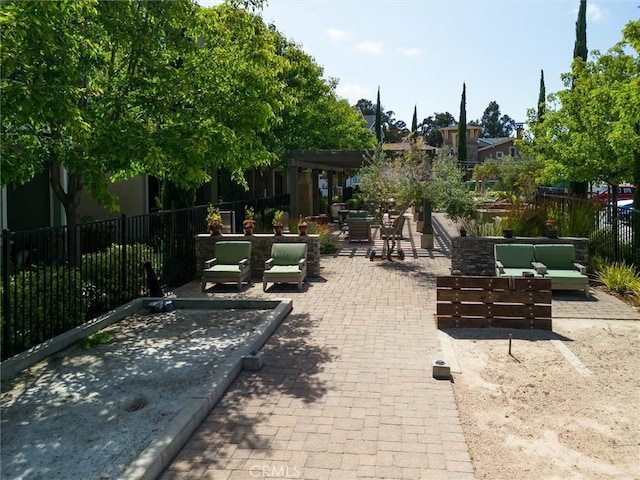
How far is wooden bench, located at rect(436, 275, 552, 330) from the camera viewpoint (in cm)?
832

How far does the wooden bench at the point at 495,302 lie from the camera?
8320mm

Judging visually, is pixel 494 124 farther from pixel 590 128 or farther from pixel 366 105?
pixel 590 128

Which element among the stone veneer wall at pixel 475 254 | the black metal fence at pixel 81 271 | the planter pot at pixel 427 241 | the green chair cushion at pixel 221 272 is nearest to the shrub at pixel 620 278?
the stone veneer wall at pixel 475 254

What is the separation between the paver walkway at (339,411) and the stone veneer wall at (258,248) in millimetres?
3685

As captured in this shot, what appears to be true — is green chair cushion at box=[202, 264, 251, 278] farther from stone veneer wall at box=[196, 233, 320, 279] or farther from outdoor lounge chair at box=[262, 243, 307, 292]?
stone veneer wall at box=[196, 233, 320, 279]

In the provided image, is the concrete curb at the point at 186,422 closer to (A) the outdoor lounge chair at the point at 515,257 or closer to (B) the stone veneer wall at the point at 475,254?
(A) the outdoor lounge chair at the point at 515,257

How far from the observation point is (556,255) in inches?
462

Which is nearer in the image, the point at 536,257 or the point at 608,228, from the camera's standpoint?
the point at 536,257

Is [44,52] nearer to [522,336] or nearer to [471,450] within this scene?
[471,450]

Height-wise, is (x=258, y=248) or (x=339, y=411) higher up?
(x=258, y=248)

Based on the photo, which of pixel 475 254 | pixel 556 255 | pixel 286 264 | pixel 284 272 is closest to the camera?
pixel 284 272

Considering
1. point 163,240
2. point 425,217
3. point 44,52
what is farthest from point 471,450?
point 425,217

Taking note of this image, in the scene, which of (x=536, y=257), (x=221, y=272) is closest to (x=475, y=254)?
(x=536, y=257)

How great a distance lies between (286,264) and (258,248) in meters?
A: 1.25
